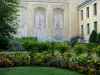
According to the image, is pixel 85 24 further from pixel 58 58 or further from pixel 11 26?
pixel 58 58

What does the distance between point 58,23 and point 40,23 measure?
104 inches

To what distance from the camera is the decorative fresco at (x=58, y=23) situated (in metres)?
40.3

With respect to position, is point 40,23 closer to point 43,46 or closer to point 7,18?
point 7,18

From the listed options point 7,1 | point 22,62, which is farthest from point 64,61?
point 7,1

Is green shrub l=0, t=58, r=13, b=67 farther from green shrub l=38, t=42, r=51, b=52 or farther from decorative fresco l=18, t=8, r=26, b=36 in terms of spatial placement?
decorative fresco l=18, t=8, r=26, b=36

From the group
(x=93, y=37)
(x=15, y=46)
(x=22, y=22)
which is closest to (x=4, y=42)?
(x=15, y=46)

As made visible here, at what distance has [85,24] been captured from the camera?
125ft

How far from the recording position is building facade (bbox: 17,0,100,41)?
39562 mm

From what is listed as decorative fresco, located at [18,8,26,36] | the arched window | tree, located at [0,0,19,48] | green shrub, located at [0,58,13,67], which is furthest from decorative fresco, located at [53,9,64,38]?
green shrub, located at [0,58,13,67]

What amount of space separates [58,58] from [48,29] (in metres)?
23.3

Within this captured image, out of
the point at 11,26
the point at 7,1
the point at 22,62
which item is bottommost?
the point at 22,62

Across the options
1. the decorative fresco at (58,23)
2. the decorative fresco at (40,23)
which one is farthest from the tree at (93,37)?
the decorative fresco at (40,23)

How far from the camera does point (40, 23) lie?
1572 inches

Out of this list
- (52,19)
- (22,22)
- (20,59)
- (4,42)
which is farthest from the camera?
(52,19)
